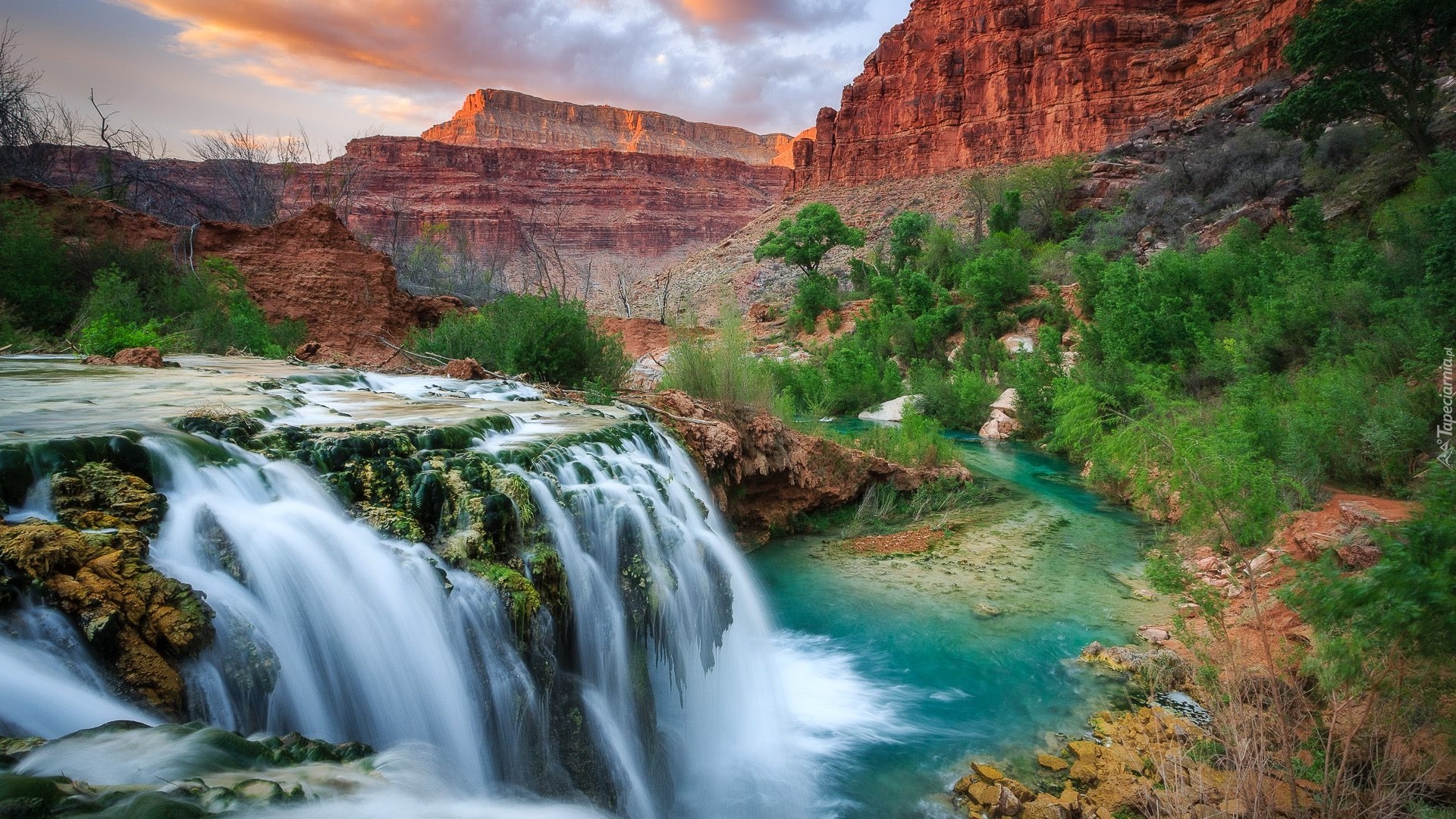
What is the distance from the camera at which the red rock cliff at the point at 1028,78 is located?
4722cm

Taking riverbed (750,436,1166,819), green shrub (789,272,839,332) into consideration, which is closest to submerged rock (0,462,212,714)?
riverbed (750,436,1166,819)

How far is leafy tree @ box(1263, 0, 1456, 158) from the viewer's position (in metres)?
14.8

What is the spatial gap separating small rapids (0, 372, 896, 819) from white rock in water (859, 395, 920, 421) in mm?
12936

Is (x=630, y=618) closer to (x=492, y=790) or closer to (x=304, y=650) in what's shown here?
(x=492, y=790)

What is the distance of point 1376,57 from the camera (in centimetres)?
1591

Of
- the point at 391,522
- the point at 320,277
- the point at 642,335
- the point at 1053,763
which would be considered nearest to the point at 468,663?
the point at 391,522

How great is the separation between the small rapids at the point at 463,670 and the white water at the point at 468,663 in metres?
0.01

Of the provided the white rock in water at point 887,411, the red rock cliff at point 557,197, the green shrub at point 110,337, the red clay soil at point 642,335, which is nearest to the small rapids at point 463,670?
the green shrub at point 110,337

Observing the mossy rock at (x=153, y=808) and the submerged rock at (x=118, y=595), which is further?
the submerged rock at (x=118, y=595)

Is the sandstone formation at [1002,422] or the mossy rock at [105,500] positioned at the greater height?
the mossy rock at [105,500]

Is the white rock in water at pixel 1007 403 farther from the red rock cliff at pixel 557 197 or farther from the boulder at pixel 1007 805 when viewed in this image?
the red rock cliff at pixel 557 197

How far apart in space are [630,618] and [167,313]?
40.7 feet

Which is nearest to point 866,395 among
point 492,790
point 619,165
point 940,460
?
point 940,460

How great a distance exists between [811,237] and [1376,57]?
83.4 feet
